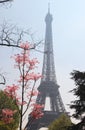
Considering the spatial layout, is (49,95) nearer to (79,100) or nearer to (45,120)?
(45,120)

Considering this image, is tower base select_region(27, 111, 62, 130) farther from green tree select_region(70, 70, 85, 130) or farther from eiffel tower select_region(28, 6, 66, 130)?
green tree select_region(70, 70, 85, 130)

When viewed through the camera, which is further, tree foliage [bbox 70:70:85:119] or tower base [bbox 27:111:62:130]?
tower base [bbox 27:111:62:130]

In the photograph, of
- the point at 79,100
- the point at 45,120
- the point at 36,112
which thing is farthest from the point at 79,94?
the point at 45,120

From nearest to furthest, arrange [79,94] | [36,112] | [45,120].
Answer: [36,112]
[79,94]
[45,120]

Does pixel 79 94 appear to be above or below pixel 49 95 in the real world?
above

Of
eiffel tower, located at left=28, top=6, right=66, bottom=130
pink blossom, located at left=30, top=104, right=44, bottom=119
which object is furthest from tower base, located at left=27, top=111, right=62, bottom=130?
pink blossom, located at left=30, top=104, right=44, bottom=119

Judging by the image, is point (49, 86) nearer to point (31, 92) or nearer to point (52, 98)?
point (52, 98)

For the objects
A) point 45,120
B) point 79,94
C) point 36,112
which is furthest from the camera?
point 45,120

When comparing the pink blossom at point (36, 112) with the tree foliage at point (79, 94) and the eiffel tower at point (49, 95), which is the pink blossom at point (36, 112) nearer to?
the tree foliage at point (79, 94)

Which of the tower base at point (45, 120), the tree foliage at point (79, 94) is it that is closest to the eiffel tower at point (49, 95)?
the tower base at point (45, 120)

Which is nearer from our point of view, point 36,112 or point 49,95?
point 36,112

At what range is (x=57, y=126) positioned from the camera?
71500 mm

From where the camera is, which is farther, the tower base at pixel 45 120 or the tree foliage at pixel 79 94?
the tower base at pixel 45 120

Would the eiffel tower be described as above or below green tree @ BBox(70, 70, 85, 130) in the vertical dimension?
below
